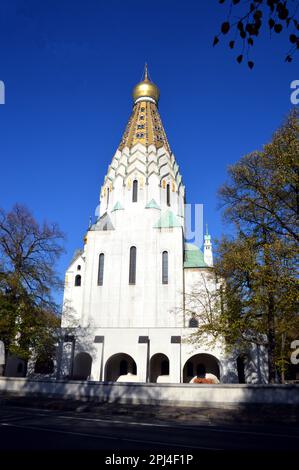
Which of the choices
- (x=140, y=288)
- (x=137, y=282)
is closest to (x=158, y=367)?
(x=140, y=288)

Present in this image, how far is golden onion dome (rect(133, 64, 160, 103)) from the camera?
4700 centimetres

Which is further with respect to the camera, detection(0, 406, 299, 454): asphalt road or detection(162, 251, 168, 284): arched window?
detection(162, 251, 168, 284): arched window

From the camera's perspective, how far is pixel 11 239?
24766 millimetres

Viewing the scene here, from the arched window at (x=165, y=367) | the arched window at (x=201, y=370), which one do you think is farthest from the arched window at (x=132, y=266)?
the arched window at (x=201, y=370)

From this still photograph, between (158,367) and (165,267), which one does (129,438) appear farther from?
(165,267)

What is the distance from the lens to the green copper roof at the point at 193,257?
35031 mm

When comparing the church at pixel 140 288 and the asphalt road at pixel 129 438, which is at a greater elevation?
the church at pixel 140 288

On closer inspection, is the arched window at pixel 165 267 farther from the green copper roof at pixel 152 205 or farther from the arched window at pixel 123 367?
the arched window at pixel 123 367

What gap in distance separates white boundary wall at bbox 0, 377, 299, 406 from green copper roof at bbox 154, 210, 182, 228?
732 inches

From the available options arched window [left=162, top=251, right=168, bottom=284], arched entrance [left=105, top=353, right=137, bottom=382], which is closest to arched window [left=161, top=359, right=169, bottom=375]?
arched entrance [left=105, top=353, right=137, bottom=382]

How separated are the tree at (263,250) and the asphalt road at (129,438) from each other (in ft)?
19.5

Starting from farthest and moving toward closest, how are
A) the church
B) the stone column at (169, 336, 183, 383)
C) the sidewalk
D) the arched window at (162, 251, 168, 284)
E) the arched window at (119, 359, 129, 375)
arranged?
the arched window at (162, 251, 168, 284), the arched window at (119, 359, 129, 375), the church, the stone column at (169, 336, 183, 383), the sidewalk

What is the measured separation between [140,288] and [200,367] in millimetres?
8101

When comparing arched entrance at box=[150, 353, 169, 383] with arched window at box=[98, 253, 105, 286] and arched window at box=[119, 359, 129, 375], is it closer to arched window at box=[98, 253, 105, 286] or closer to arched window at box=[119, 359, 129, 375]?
arched window at box=[119, 359, 129, 375]
